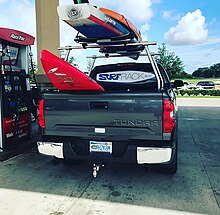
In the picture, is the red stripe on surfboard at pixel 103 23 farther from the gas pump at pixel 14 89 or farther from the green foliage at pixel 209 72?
the green foliage at pixel 209 72

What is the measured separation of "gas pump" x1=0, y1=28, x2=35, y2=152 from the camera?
15.5 ft

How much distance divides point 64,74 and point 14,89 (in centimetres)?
237

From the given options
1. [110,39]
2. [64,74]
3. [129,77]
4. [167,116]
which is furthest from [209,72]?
[64,74]

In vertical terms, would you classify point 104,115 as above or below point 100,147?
above

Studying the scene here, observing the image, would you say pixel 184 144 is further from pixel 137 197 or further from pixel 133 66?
pixel 137 197

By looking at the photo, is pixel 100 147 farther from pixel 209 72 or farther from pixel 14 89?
pixel 209 72

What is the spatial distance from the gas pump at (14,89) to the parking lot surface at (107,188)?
61 cm

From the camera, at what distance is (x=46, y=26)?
7625 millimetres

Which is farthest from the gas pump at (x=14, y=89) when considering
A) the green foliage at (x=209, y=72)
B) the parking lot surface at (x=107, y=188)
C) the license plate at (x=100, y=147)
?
the green foliage at (x=209, y=72)

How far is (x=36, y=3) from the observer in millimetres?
7551

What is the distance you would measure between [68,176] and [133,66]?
2.15 m

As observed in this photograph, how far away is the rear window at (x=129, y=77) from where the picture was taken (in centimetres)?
422

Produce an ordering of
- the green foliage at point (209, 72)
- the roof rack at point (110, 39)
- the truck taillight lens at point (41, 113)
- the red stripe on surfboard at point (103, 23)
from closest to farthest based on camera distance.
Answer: the red stripe on surfboard at point (103, 23) → the truck taillight lens at point (41, 113) → the roof rack at point (110, 39) → the green foliage at point (209, 72)

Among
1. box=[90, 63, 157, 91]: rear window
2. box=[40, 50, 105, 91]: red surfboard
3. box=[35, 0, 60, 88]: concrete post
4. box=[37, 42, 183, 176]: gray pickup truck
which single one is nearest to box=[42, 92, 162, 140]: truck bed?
box=[37, 42, 183, 176]: gray pickup truck
